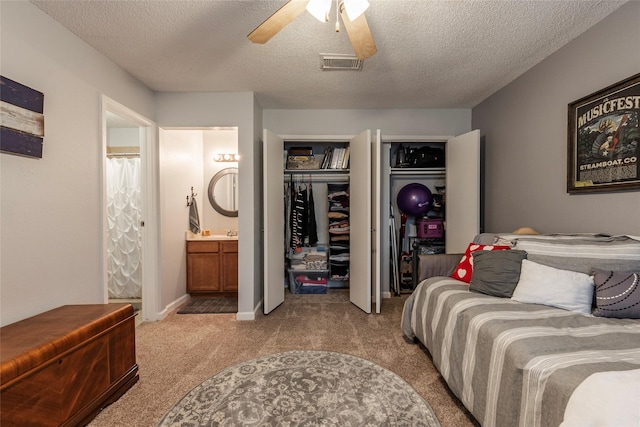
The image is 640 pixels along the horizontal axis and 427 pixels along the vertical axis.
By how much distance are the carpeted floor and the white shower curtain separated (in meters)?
1.04

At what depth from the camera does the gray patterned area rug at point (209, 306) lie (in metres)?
3.31

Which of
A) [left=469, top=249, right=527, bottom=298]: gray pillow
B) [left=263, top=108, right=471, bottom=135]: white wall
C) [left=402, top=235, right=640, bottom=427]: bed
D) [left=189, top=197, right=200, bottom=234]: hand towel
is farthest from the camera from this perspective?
[left=189, top=197, right=200, bottom=234]: hand towel

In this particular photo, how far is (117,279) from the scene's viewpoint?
12.4 ft

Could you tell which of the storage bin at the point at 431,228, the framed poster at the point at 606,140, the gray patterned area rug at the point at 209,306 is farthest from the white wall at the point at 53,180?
the framed poster at the point at 606,140

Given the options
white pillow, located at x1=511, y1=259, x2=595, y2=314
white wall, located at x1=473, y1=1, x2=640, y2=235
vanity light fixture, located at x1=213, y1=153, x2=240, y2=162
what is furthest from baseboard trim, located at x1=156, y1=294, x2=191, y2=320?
white wall, located at x1=473, y1=1, x2=640, y2=235

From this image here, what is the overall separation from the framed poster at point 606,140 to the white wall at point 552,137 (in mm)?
74

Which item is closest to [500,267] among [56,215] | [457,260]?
[457,260]

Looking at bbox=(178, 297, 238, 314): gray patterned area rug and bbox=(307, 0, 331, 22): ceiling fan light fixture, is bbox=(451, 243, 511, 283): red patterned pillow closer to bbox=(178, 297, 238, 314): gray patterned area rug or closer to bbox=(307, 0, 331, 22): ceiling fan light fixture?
bbox=(307, 0, 331, 22): ceiling fan light fixture

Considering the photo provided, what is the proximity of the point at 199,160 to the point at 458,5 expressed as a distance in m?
3.56

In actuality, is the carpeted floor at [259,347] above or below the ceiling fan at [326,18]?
below

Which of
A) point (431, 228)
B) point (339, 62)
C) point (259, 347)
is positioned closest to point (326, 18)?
point (339, 62)

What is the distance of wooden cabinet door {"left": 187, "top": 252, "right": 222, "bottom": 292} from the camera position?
3720mm

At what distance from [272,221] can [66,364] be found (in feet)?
6.68

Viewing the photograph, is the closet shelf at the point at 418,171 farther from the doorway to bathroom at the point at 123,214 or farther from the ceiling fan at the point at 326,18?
the doorway to bathroom at the point at 123,214
